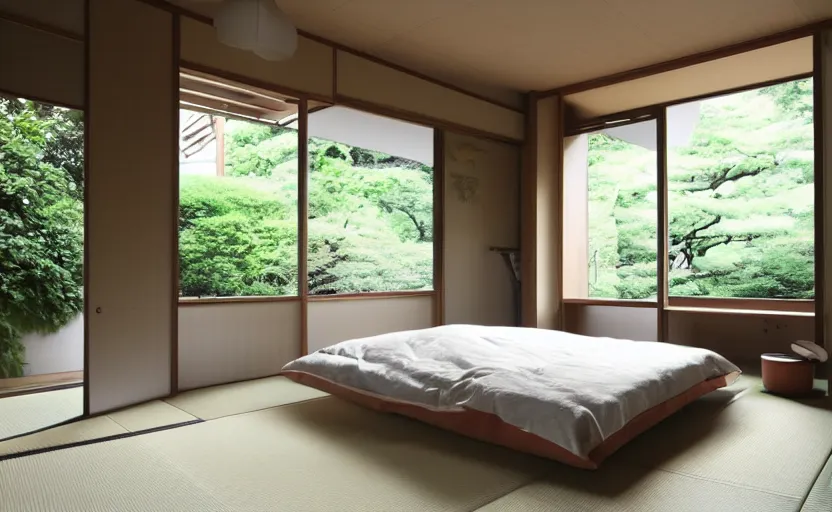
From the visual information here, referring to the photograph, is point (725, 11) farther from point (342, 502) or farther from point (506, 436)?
point (342, 502)

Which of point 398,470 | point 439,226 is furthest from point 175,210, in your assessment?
point 439,226

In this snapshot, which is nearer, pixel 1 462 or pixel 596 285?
pixel 1 462

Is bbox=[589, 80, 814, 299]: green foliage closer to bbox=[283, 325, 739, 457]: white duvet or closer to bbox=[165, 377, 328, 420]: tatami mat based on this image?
bbox=[283, 325, 739, 457]: white duvet

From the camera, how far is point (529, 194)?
5.71m

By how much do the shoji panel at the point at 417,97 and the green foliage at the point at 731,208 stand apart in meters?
1.47

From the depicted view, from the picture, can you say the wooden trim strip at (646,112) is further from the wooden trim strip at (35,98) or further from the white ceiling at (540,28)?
the wooden trim strip at (35,98)

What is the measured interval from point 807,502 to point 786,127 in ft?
21.5

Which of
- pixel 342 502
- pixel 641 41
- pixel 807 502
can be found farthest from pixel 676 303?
pixel 342 502

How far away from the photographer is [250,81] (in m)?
3.92

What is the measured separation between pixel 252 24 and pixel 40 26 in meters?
1.56

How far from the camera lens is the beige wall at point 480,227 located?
5461mm

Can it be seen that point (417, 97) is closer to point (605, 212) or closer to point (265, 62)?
point (265, 62)

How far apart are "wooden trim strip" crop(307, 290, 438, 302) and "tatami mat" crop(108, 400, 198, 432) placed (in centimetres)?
144

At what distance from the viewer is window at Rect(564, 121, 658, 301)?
18.7ft
